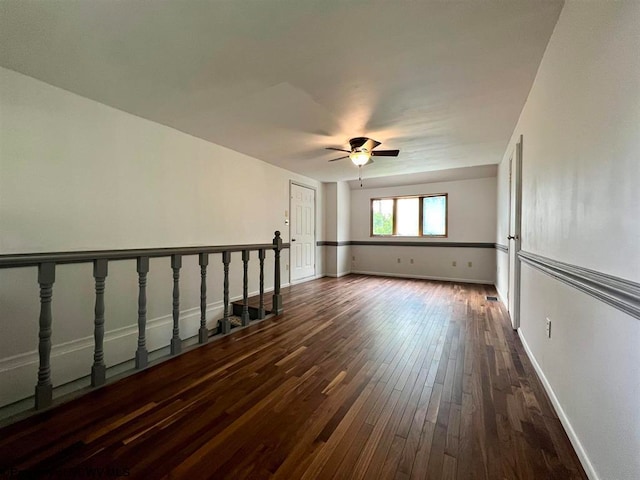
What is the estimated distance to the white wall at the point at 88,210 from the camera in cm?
200

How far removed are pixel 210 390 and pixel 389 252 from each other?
537 cm

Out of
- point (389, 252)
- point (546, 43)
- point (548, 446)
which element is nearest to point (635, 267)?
point (548, 446)

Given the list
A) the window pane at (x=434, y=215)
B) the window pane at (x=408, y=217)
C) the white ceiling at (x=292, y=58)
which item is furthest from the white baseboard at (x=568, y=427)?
the window pane at (x=408, y=217)

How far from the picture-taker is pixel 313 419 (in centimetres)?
145

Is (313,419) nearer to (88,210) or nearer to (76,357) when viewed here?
(76,357)

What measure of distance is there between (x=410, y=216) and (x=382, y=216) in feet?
2.19

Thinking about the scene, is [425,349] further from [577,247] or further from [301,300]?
[301,300]

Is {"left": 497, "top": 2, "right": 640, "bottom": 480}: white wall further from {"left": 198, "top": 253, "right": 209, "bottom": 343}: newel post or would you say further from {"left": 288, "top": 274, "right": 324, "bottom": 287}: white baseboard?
{"left": 288, "top": 274, "right": 324, "bottom": 287}: white baseboard

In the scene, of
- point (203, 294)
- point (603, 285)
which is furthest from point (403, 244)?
point (603, 285)

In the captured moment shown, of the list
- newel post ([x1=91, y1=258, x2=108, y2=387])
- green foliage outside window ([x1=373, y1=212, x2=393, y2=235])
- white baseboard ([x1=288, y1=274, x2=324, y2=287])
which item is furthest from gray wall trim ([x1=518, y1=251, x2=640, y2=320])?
green foliage outside window ([x1=373, y1=212, x2=393, y2=235])

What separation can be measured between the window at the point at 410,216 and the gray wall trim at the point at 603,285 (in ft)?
15.2

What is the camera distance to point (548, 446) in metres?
1.26

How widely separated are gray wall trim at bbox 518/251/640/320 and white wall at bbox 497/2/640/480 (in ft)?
0.11

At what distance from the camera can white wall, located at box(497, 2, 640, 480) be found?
0.87m
